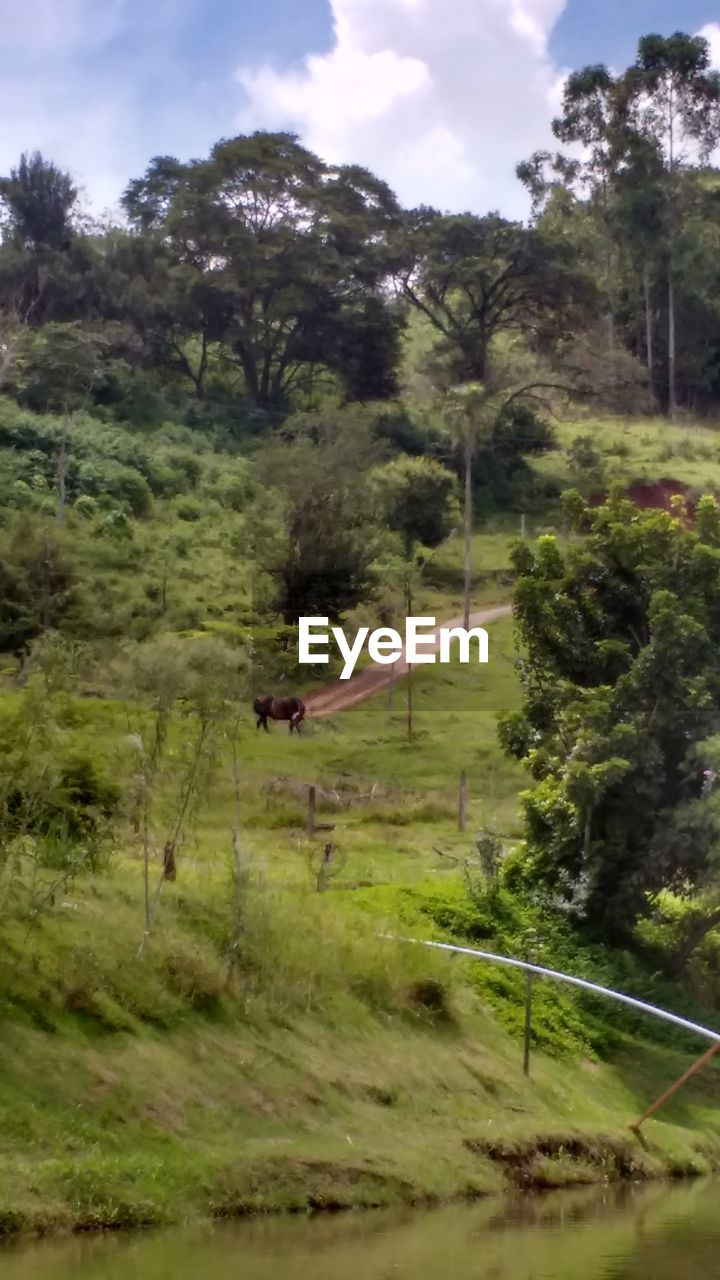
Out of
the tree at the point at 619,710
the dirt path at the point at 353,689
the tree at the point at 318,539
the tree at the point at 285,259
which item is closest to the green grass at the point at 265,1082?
the tree at the point at 619,710

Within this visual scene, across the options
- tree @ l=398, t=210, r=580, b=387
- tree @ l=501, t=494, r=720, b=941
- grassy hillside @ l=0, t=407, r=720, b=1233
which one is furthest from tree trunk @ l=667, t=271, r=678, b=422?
tree @ l=501, t=494, r=720, b=941

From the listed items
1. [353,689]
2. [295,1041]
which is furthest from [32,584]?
[295,1041]

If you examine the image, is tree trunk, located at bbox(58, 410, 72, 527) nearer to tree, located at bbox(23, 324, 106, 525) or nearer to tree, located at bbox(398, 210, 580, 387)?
tree, located at bbox(23, 324, 106, 525)

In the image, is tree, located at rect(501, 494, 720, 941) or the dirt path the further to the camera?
the dirt path

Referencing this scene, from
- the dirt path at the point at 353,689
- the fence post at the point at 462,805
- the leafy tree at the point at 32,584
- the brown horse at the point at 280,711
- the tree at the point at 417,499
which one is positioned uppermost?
the tree at the point at 417,499

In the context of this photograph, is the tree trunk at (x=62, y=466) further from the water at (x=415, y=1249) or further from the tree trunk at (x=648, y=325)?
the water at (x=415, y=1249)

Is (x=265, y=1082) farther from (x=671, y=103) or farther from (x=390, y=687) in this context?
(x=671, y=103)
